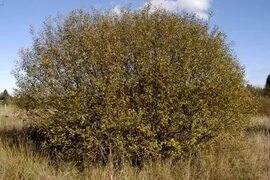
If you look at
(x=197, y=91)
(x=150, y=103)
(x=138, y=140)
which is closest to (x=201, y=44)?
(x=197, y=91)

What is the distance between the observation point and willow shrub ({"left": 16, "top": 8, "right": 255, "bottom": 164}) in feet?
29.8

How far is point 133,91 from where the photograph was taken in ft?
30.5

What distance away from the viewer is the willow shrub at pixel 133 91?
9.09 m

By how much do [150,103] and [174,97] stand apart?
47cm

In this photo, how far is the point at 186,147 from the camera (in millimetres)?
9562

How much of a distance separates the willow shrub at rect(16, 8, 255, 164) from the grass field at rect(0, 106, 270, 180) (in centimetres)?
32

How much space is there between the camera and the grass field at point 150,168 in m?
8.50

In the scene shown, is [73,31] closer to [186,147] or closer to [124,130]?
[124,130]

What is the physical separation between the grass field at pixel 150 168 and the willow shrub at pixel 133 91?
1.06 feet

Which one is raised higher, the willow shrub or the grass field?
the willow shrub

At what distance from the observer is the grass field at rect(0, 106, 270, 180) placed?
8.50 metres

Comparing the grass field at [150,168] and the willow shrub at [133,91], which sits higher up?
the willow shrub at [133,91]

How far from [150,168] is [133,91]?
4.88ft

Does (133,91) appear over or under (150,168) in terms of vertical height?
over
